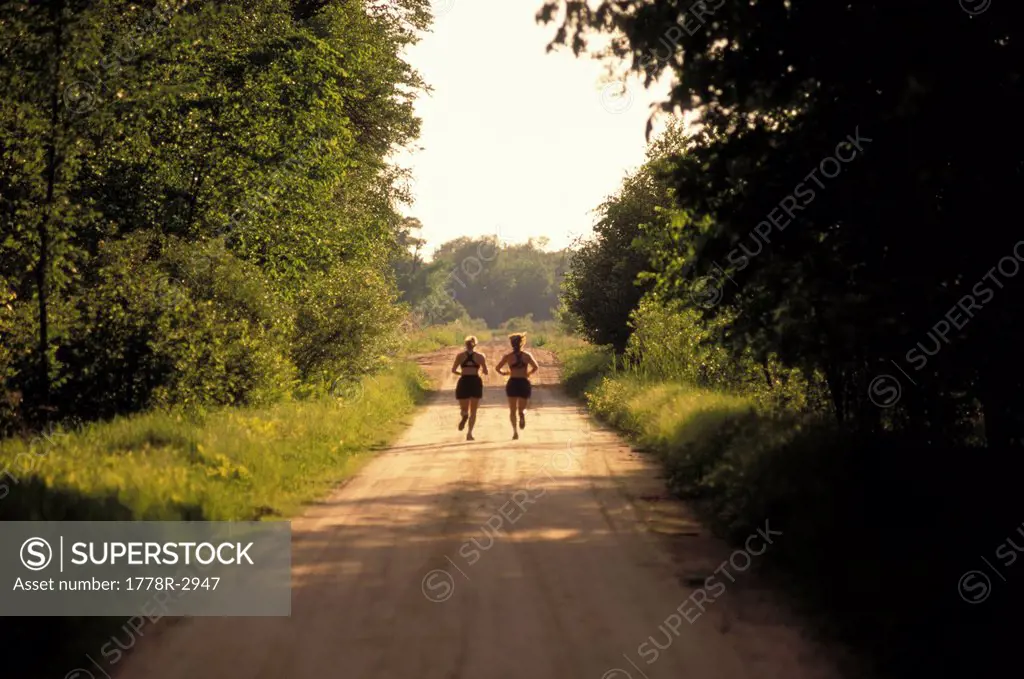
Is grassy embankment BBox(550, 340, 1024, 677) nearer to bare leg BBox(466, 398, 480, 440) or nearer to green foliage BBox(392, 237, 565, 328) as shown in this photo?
bare leg BBox(466, 398, 480, 440)

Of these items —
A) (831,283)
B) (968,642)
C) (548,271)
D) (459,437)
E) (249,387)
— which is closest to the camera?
(968,642)

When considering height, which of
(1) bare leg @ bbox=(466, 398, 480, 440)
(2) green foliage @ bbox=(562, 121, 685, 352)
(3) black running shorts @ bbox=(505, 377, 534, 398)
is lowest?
(1) bare leg @ bbox=(466, 398, 480, 440)

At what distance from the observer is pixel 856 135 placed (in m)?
8.39

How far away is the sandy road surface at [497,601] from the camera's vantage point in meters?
6.22

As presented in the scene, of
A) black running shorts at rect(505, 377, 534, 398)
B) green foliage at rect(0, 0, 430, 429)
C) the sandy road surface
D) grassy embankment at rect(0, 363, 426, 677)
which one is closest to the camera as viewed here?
the sandy road surface

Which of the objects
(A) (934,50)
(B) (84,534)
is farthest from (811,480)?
(B) (84,534)

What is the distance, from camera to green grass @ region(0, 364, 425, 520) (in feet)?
30.3

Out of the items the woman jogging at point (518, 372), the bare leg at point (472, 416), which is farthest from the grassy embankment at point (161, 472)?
the woman jogging at point (518, 372)

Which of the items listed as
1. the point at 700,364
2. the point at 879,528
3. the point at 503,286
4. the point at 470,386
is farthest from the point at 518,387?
the point at 503,286

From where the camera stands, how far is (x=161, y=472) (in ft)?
35.4

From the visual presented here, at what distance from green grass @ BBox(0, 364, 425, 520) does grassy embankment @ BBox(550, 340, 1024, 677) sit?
516 cm

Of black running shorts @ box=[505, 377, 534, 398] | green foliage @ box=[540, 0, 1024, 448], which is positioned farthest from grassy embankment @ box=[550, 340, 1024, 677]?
black running shorts @ box=[505, 377, 534, 398]

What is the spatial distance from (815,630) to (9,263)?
11.2 metres

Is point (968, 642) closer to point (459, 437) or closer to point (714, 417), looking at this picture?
point (714, 417)
